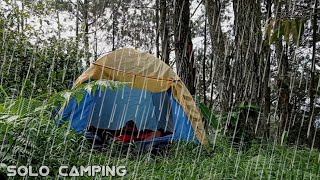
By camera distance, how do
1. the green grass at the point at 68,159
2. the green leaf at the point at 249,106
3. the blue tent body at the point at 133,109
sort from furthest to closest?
the blue tent body at the point at 133,109 < the green leaf at the point at 249,106 < the green grass at the point at 68,159

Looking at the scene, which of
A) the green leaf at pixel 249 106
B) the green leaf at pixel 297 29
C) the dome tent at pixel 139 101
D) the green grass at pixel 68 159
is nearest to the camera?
the green leaf at pixel 297 29

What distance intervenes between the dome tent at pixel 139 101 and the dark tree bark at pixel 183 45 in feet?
1.67

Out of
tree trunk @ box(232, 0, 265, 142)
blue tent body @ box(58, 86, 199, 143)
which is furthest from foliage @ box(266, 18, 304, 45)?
blue tent body @ box(58, 86, 199, 143)

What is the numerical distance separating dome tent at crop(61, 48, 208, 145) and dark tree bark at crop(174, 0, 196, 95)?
1.67 feet

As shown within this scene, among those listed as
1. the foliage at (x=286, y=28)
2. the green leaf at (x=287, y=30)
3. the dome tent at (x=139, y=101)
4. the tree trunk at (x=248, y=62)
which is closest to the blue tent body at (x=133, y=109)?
the dome tent at (x=139, y=101)

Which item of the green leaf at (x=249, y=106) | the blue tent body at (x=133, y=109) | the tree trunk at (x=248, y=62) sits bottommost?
the blue tent body at (x=133, y=109)

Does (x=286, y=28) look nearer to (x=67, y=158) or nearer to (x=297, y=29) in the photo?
(x=297, y=29)

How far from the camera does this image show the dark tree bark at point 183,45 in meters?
5.88

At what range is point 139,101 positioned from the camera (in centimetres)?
612

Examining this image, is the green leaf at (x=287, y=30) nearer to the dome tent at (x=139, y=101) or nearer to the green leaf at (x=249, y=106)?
the green leaf at (x=249, y=106)

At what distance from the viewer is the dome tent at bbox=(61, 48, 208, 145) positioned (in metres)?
4.93

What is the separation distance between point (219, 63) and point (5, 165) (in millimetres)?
6008

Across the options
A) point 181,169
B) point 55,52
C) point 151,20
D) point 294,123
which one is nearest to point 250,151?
point 181,169

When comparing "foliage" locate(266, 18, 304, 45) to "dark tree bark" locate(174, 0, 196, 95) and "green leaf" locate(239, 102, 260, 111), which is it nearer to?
"green leaf" locate(239, 102, 260, 111)
